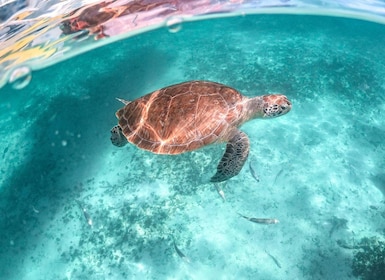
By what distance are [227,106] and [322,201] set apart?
7.72ft

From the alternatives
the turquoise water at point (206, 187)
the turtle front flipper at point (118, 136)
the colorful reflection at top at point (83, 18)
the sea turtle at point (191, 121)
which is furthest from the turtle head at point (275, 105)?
the colorful reflection at top at point (83, 18)

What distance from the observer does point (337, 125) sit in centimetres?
582

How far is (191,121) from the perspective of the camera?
3.69 meters

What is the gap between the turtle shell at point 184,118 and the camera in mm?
3674

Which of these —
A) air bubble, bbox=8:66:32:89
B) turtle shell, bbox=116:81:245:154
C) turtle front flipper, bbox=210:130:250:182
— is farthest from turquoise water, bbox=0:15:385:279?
air bubble, bbox=8:66:32:89

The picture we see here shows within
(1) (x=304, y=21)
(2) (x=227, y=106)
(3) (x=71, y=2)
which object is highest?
(3) (x=71, y=2)

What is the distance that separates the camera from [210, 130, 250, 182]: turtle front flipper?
358 centimetres

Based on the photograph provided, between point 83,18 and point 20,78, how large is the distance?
183 inches

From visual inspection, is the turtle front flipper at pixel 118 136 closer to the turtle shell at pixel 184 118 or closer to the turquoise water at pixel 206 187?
the turtle shell at pixel 184 118

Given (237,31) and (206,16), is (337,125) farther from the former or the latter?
(206,16)

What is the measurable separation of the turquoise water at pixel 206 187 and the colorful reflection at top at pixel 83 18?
1628 millimetres

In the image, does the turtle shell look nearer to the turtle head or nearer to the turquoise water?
the turtle head

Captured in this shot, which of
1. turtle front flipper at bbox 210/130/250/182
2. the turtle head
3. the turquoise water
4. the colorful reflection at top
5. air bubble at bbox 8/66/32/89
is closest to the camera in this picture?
turtle front flipper at bbox 210/130/250/182

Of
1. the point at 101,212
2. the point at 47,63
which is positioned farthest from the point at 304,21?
the point at 101,212
